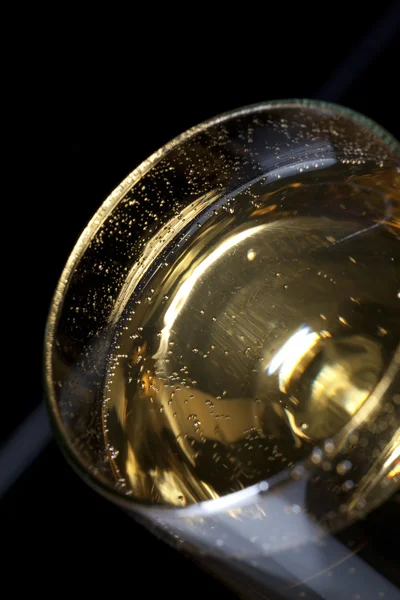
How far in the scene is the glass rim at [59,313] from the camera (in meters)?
0.31

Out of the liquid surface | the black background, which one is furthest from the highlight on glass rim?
the black background

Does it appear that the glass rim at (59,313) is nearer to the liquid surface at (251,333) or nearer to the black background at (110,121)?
the liquid surface at (251,333)

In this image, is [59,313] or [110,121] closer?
[59,313]

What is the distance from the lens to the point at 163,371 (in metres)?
0.52

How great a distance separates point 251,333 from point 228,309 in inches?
1.1

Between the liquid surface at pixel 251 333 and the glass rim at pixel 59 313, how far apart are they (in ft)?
0.10

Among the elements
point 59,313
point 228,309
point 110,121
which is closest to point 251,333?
point 228,309

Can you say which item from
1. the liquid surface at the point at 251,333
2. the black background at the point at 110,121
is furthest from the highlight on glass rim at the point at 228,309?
the black background at the point at 110,121

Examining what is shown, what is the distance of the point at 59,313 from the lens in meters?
0.48

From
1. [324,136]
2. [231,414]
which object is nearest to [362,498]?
[231,414]

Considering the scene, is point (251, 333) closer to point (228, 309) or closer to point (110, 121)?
point (228, 309)

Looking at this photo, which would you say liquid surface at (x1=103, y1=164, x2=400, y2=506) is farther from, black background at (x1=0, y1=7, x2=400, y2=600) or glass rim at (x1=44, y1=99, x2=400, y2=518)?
black background at (x1=0, y1=7, x2=400, y2=600)

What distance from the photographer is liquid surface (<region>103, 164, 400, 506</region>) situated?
16.4 inches

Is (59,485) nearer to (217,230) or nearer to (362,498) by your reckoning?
(217,230)
